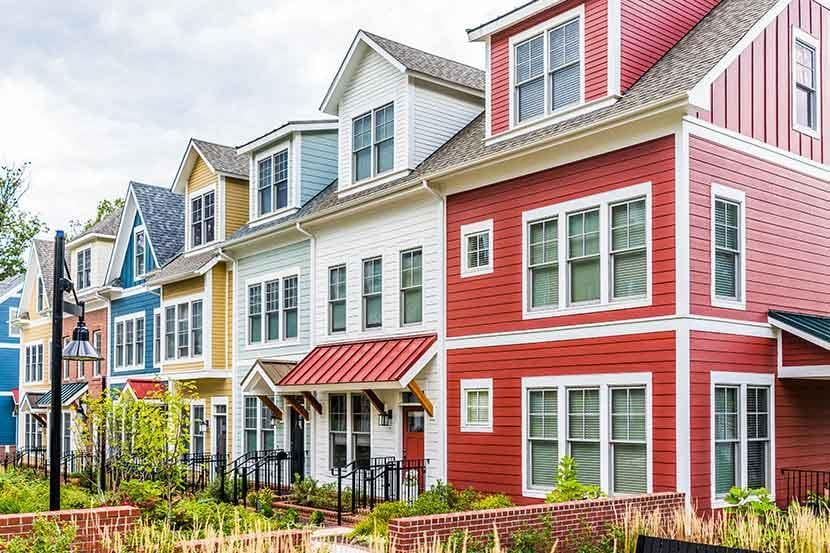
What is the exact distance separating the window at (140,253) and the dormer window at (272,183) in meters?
8.20

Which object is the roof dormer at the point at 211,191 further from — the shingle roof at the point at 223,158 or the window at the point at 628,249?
the window at the point at 628,249

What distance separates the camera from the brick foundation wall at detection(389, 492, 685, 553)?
1155 centimetres

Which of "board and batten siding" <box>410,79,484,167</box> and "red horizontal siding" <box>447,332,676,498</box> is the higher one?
"board and batten siding" <box>410,79,484,167</box>

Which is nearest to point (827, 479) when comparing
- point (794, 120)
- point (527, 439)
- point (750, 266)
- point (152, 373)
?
point (750, 266)

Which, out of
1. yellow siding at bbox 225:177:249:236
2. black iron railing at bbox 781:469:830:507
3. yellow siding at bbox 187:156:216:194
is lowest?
black iron railing at bbox 781:469:830:507

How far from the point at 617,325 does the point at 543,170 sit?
3.29 meters

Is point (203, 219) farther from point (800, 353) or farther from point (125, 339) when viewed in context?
point (800, 353)

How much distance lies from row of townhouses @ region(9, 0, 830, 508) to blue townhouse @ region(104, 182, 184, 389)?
9116 millimetres

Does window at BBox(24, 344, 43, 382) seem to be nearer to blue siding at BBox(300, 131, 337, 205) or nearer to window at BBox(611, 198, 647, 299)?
blue siding at BBox(300, 131, 337, 205)

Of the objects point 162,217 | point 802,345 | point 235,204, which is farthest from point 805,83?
point 162,217

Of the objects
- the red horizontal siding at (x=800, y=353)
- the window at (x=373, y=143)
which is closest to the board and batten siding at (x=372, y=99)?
the window at (x=373, y=143)

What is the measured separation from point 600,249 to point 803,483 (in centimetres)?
542

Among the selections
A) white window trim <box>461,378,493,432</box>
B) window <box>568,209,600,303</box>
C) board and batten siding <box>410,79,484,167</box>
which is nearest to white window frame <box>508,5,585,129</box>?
window <box>568,209,600,303</box>

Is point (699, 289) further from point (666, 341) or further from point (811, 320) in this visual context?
point (811, 320)
